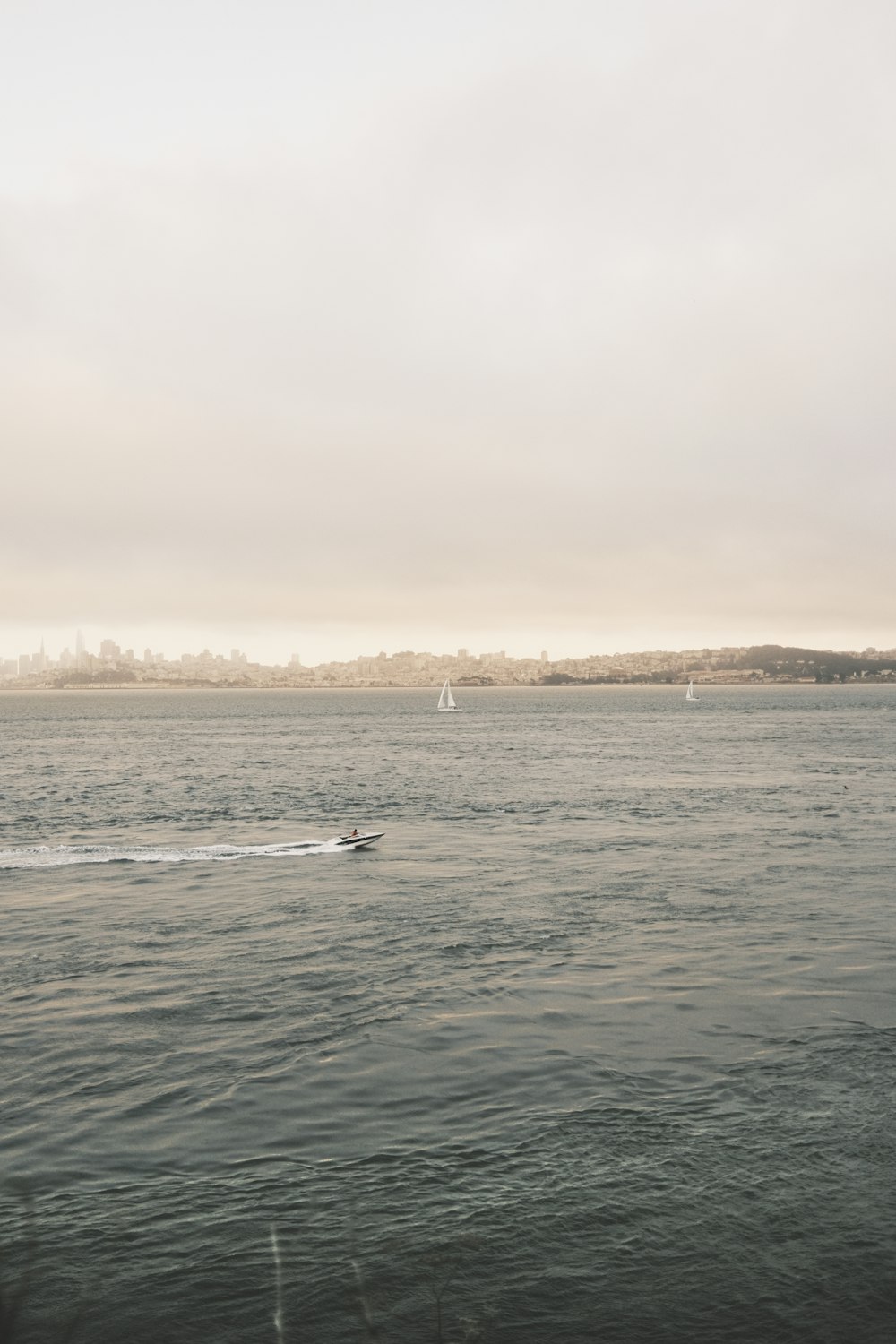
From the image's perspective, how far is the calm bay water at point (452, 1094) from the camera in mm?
11539

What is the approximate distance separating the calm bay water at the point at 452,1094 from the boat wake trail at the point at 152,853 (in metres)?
0.44

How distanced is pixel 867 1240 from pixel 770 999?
33.0 ft

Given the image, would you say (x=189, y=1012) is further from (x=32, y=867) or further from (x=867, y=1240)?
(x=32, y=867)

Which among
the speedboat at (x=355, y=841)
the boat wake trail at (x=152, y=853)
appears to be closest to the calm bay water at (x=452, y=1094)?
the boat wake trail at (x=152, y=853)

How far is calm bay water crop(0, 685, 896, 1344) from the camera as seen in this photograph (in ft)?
37.9

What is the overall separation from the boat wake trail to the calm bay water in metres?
0.44

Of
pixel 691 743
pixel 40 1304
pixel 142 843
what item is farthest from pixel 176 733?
pixel 40 1304

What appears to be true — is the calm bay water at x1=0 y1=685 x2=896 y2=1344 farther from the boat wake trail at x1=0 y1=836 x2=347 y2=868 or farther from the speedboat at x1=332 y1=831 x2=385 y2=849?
the speedboat at x1=332 y1=831 x2=385 y2=849

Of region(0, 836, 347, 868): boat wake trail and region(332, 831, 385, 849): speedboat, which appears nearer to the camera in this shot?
region(0, 836, 347, 868): boat wake trail

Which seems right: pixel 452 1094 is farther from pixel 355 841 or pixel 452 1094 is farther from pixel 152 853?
pixel 152 853

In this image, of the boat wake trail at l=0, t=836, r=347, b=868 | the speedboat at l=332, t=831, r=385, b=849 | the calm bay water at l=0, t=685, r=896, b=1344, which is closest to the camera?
the calm bay water at l=0, t=685, r=896, b=1344

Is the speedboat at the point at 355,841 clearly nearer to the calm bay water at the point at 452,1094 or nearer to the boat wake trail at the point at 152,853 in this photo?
the boat wake trail at the point at 152,853

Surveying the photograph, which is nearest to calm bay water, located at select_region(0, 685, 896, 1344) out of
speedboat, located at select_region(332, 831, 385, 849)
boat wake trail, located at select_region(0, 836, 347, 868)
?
boat wake trail, located at select_region(0, 836, 347, 868)

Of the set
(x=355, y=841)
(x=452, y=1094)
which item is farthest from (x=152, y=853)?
(x=452, y=1094)
